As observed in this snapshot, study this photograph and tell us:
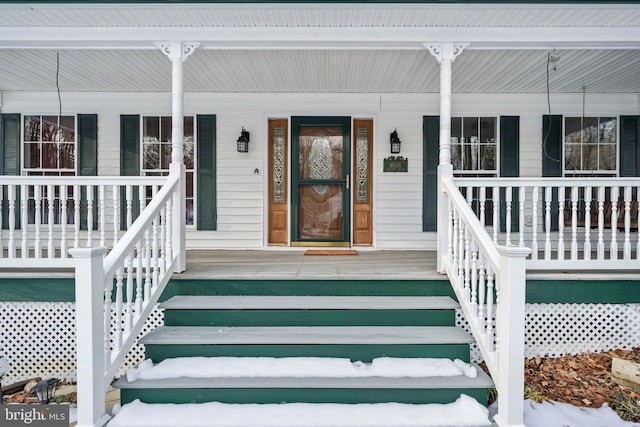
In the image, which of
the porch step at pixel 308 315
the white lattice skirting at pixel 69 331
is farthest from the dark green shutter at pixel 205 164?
the porch step at pixel 308 315

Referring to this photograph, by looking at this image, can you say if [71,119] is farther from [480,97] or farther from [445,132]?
[480,97]

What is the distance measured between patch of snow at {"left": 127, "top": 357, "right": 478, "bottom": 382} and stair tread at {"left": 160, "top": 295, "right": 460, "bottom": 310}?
421mm

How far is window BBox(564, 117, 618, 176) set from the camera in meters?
5.74

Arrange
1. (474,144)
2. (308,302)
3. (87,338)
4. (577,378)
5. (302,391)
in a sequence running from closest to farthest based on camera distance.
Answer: (87,338) < (302,391) < (308,302) < (577,378) < (474,144)

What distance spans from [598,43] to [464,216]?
2.46 meters

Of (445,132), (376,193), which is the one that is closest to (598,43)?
(445,132)

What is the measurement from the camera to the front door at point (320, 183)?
5.83 meters

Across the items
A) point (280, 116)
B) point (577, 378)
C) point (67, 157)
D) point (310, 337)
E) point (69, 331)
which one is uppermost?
point (280, 116)

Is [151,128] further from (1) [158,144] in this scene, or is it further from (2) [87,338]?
(2) [87,338]

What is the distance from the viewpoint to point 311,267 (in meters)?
3.90

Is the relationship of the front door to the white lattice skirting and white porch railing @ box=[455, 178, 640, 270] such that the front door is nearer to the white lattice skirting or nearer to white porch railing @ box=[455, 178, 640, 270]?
white porch railing @ box=[455, 178, 640, 270]

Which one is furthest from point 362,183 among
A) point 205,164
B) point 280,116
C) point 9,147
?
point 9,147

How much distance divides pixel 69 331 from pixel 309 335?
8.19 feet

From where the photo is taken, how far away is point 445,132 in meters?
3.78
